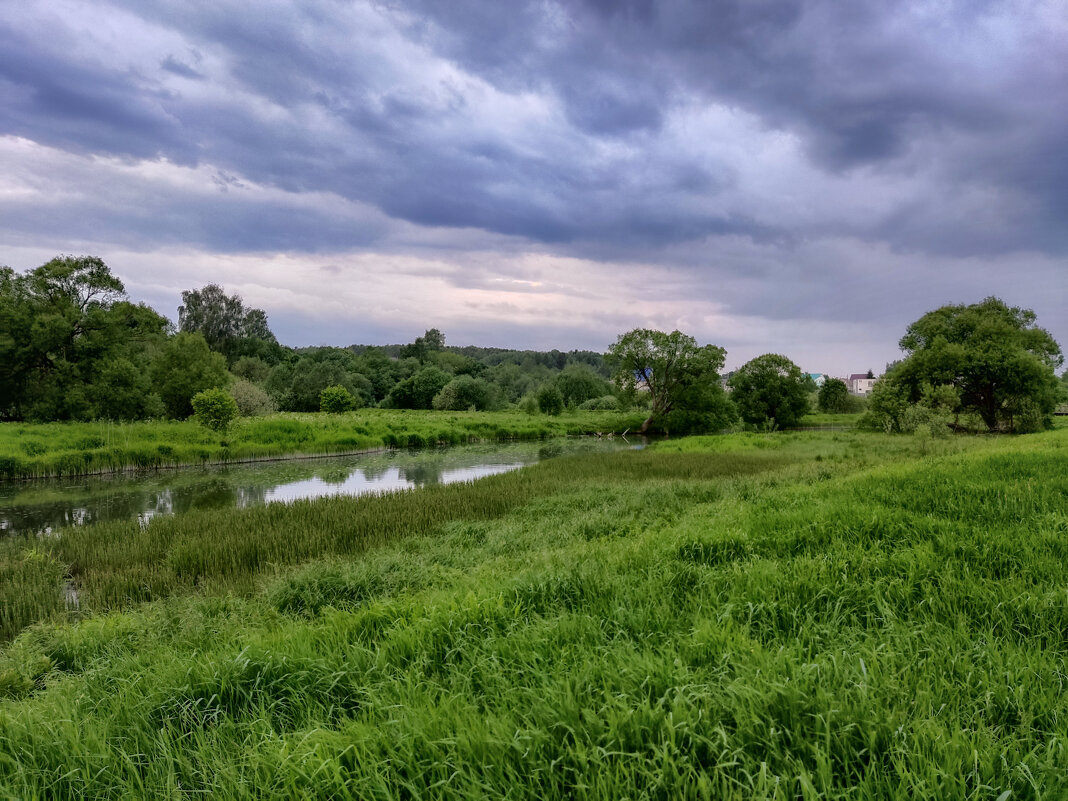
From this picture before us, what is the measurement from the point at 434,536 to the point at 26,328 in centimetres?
3031

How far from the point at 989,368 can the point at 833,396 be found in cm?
3506

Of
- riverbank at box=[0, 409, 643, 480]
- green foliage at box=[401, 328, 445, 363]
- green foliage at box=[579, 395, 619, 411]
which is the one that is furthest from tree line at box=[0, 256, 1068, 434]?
green foliage at box=[401, 328, 445, 363]

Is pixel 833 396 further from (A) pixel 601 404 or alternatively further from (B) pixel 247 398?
(B) pixel 247 398

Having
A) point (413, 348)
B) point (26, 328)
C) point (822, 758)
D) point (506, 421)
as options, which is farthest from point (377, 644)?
point (413, 348)

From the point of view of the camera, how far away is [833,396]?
214 feet

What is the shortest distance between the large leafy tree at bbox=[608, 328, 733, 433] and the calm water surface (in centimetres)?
2038

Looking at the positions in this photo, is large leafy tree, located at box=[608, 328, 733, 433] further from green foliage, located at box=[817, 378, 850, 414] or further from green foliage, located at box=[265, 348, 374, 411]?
green foliage, located at box=[265, 348, 374, 411]

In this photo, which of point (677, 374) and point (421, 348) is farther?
point (421, 348)

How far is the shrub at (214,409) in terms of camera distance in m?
25.0

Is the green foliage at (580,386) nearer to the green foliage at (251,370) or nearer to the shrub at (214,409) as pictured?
the green foliage at (251,370)

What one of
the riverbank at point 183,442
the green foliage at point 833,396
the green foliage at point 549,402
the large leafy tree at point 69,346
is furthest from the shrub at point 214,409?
the green foliage at point 833,396

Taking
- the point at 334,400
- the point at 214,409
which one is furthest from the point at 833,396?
the point at 214,409

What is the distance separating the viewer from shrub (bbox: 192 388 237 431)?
25.0m

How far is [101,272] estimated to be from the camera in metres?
30.2
